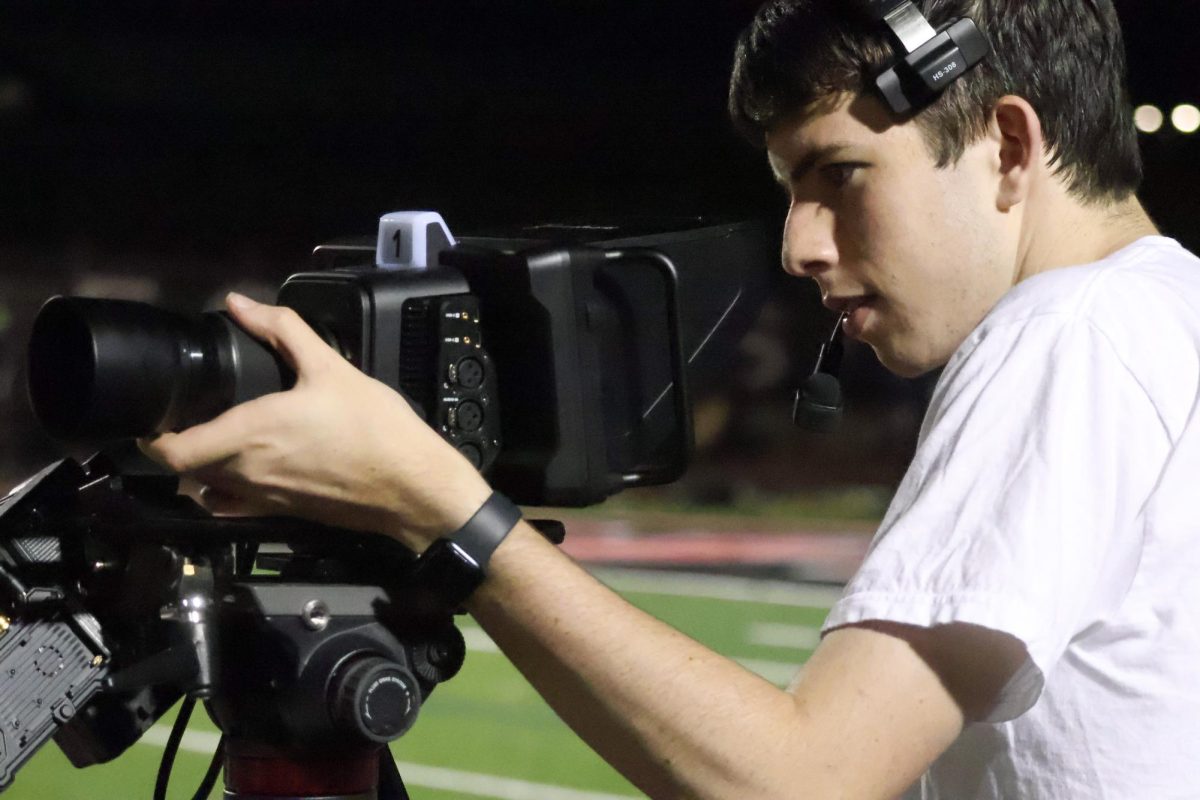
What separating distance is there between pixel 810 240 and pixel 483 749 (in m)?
3.57

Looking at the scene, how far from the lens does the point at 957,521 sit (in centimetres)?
92

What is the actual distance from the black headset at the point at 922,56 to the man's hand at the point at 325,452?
0.38 meters

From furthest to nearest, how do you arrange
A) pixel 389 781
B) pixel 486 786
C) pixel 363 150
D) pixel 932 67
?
pixel 363 150 → pixel 486 786 → pixel 389 781 → pixel 932 67

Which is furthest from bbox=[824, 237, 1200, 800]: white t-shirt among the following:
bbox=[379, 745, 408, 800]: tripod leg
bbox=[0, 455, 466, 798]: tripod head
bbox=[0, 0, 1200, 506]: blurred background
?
bbox=[0, 0, 1200, 506]: blurred background

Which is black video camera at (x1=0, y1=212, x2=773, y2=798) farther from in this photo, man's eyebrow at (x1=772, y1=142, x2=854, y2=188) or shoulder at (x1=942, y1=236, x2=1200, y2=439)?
shoulder at (x1=942, y1=236, x2=1200, y2=439)

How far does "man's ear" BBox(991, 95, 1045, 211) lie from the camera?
1.07m

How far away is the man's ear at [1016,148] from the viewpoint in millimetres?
1071

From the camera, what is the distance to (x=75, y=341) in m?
0.97

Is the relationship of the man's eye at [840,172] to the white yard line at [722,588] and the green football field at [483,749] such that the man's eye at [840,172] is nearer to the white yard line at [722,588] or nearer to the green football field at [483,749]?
the green football field at [483,749]

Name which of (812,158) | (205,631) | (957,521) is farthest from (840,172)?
(205,631)

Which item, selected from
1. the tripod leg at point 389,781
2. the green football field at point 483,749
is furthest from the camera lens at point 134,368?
the green football field at point 483,749

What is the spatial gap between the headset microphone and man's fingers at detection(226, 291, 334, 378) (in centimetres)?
50

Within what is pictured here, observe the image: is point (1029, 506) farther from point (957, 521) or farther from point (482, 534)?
point (482, 534)

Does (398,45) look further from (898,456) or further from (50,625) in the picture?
(50,625)
